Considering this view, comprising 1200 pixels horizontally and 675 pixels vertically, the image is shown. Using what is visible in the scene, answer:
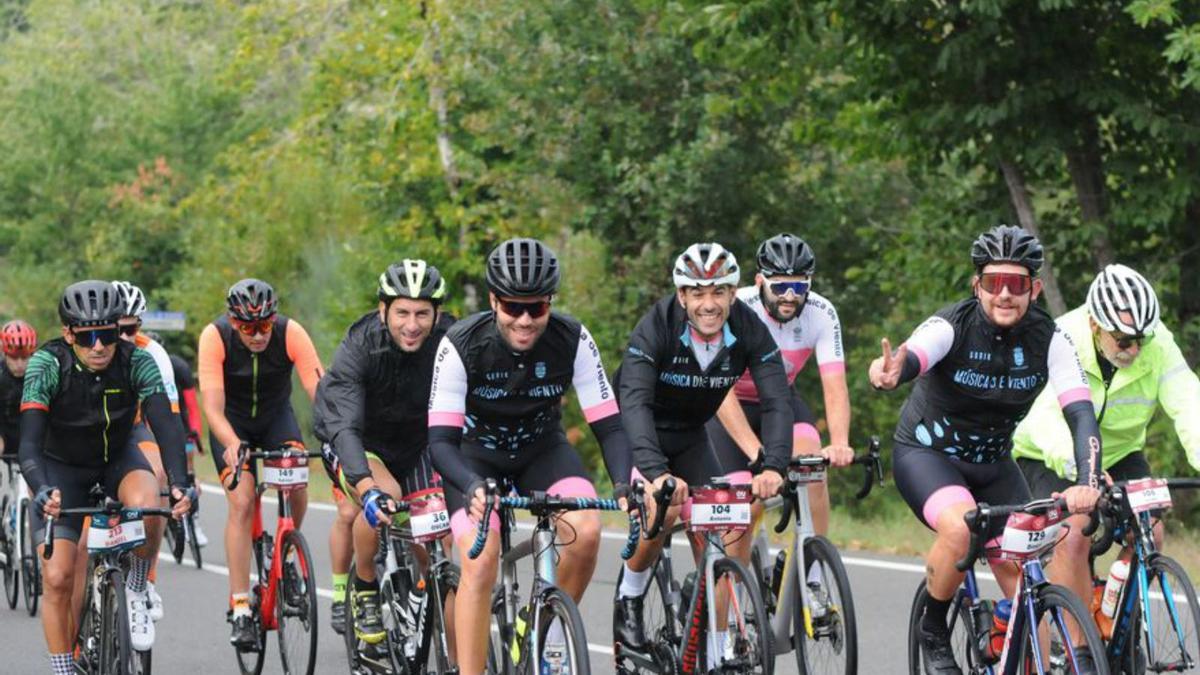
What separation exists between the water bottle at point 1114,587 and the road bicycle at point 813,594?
1.03m

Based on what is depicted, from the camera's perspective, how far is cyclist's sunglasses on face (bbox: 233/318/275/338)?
1052 centimetres

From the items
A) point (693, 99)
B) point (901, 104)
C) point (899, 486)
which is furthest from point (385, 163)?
point (899, 486)

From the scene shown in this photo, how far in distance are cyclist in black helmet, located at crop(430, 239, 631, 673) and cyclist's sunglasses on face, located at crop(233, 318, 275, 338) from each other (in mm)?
2685

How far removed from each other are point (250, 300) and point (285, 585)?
1.52 metres

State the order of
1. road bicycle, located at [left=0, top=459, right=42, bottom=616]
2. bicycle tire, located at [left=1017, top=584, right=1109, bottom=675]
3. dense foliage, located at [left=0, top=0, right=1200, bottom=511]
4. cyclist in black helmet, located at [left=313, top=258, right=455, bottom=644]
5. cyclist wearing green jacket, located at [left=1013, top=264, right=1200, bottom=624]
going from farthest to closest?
dense foliage, located at [left=0, top=0, right=1200, bottom=511], road bicycle, located at [left=0, top=459, right=42, bottom=616], cyclist in black helmet, located at [left=313, top=258, right=455, bottom=644], cyclist wearing green jacket, located at [left=1013, top=264, right=1200, bottom=624], bicycle tire, located at [left=1017, top=584, right=1109, bottom=675]

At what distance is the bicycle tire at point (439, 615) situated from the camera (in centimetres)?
828

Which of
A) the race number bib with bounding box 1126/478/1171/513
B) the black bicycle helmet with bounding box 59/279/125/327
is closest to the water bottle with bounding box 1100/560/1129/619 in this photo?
the race number bib with bounding box 1126/478/1171/513

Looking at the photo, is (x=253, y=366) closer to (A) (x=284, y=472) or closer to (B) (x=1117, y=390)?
(A) (x=284, y=472)

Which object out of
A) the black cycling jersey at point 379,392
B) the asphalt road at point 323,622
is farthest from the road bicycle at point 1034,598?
the black cycling jersey at point 379,392

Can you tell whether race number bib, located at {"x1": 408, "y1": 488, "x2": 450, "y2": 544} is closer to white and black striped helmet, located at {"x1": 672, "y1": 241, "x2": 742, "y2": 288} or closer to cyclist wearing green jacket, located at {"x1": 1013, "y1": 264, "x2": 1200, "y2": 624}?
white and black striped helmet, located at {"x1": 672, "y1": 241, "x2": 742, "y2": 288}

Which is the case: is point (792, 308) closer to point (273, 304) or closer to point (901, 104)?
point (273, 304)

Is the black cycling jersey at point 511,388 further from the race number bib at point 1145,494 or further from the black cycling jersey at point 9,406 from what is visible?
the black cycling jersey at point 9,406

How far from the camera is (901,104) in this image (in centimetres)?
1800

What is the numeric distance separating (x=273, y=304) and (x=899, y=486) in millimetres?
3992
